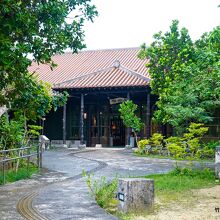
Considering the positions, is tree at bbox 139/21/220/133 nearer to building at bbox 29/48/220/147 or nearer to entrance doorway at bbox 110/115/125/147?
building at bbox 29/48/220/147

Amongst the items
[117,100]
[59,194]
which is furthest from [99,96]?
[59,194]

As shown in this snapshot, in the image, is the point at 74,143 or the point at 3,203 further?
the point at 74,143

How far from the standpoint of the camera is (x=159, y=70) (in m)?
20.5

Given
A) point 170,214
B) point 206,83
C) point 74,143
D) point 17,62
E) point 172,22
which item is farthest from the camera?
point 74,143

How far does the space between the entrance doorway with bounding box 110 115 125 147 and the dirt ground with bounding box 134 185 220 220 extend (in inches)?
648

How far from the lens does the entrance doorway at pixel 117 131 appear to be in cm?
2585

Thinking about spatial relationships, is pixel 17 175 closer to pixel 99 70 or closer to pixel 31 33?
pixel 31 33

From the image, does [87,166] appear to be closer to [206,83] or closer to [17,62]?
[206,83]

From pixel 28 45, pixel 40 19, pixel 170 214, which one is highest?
pixel 40 19

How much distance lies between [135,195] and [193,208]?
1.46 m

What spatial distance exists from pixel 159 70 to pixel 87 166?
8390 mm

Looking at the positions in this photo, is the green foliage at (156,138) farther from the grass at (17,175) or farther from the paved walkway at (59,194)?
the grass at (17,175)

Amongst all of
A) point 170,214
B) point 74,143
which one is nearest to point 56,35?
point 170,214

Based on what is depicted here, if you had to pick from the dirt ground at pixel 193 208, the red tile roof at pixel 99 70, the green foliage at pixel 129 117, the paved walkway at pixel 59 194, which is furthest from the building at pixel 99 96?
the dirt ground at pixel 193 208
